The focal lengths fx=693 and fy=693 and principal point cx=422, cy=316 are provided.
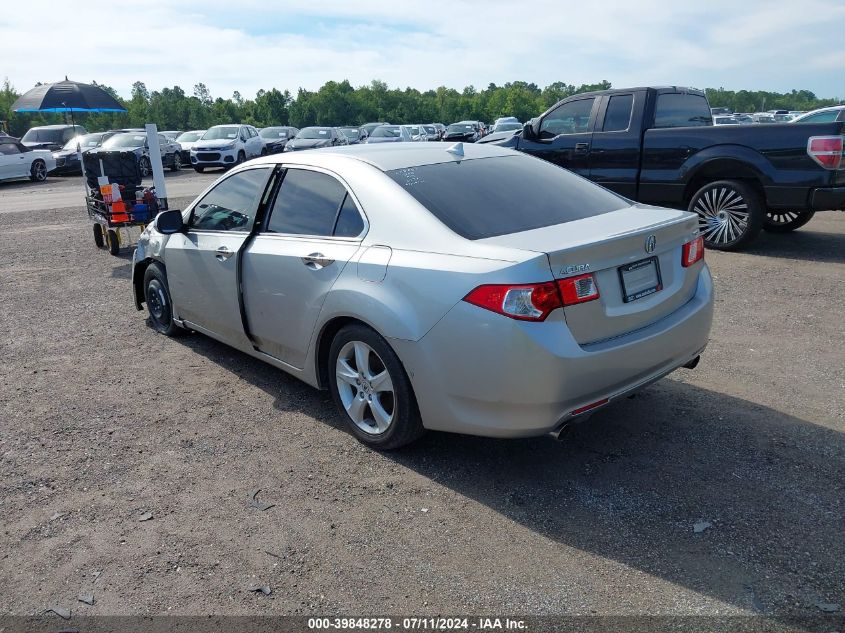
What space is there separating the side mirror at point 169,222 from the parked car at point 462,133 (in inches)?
1070

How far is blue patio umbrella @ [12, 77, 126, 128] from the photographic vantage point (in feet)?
53.3

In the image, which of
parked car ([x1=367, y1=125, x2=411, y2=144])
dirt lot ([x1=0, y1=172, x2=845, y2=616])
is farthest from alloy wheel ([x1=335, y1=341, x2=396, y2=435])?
parked car ([x1=367, y1=125, x2=411, y2=144])

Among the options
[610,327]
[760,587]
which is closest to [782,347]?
[610,327]

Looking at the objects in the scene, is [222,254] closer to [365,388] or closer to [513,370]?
[365,388]

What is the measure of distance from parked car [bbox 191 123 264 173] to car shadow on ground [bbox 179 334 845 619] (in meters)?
24.3

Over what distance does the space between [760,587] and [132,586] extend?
2.57 metres

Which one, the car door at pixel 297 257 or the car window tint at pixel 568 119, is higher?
the car window tint at pixel 568 119

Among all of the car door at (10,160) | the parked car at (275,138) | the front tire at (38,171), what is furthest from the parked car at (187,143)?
the car door at (10,160)

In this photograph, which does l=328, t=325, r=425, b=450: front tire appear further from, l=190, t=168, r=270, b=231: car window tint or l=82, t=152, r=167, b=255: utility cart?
l=82, t=152, r=167, b=255: utility cart

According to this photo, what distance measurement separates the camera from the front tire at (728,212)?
8680 millimetres

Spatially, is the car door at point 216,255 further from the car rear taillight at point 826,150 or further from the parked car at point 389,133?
the parked car at point 389,133

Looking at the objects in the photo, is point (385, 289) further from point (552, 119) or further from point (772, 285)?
point (552, 119)

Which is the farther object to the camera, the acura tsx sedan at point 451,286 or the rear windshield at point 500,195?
the rear windshield at point 500,195

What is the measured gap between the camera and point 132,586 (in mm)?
2916
